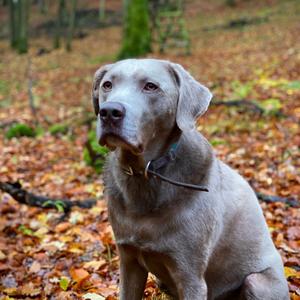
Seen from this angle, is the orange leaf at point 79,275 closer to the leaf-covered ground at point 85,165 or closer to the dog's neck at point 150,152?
Result: the leaf-covered ground at point 85,165

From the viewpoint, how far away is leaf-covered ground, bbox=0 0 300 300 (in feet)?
15.7

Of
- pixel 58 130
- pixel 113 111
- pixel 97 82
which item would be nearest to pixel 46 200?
pixel 97 82

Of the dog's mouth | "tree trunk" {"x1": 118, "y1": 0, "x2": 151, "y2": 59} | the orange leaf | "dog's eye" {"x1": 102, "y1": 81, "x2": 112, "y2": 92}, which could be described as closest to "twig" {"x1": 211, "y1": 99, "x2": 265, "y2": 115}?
the orange leaf

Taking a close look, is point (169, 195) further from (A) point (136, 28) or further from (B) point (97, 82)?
(A) point (136, 28)

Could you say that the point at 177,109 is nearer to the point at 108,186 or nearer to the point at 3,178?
the point at 108,186

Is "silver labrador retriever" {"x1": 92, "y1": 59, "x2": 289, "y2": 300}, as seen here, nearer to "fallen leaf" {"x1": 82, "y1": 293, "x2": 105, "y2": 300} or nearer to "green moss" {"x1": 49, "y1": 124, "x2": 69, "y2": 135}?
"fallen leaf" {"x1": 82, "y1": 293, "x2": 105, "y2": 300}

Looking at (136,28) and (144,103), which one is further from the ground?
(144,103)

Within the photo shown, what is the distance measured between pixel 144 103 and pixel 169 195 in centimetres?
64

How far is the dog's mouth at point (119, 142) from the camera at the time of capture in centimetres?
287

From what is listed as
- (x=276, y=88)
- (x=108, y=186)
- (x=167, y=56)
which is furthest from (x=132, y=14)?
(x=108, y=186)

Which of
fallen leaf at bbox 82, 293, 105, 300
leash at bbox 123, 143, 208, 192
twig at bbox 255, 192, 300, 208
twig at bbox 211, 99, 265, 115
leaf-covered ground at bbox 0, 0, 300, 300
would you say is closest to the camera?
leash at bbox 123, 143, 208, 192

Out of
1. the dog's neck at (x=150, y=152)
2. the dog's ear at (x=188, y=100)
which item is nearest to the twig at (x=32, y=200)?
the dog's neck at (x=150, y=152)

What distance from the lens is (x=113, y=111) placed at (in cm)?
278

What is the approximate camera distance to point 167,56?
18.4m
